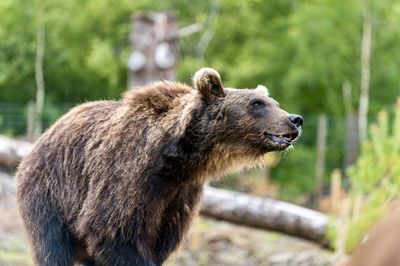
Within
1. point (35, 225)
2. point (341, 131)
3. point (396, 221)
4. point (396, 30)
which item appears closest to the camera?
point (396, 221)

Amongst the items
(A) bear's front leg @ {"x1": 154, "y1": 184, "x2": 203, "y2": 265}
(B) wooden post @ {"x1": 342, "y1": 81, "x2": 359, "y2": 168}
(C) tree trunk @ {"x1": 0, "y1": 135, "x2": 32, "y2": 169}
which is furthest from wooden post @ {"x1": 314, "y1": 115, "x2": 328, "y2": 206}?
(A) bear's front leg @ {"x1": 154, "y1": 184, "x2": 203, "y2": 265}

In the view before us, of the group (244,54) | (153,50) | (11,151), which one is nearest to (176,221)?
(11,151)

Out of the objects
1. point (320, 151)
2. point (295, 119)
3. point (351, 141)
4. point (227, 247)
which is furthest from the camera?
point (351, 141)

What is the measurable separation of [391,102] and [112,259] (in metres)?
19.7

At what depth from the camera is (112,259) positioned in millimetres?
4977

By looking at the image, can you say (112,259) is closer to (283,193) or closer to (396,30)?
(283,193)

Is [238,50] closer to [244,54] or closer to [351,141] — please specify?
[244,54]

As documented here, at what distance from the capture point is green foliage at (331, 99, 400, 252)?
8.91 m

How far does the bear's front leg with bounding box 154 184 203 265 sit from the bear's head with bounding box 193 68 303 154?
42 centimetres

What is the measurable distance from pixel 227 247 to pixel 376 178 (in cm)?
353

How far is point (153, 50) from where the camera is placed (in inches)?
517

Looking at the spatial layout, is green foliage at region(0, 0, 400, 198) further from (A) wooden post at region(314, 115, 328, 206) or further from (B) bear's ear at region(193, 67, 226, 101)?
(B) bear's ear at region(193, 67, 226, 101)

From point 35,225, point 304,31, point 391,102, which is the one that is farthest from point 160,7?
point 35,225

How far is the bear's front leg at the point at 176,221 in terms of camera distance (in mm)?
5227
